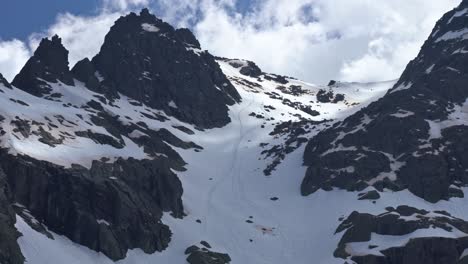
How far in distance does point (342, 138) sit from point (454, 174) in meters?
26.9

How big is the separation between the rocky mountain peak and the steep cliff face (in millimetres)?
65547

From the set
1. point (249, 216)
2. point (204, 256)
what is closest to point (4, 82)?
point (249, 216)

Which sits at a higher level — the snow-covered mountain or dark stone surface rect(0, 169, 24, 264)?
the snow-covered mountain

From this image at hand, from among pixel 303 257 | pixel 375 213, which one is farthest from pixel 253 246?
pixel 375 213

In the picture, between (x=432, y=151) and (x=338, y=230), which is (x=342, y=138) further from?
(x=338, y=230)

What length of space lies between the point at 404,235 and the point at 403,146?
35.1m

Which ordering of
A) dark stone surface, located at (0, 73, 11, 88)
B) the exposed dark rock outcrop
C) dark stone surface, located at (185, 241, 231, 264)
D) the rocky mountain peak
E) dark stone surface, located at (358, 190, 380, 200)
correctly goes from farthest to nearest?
the rocky mountain peak < dark stone surface, located at (0, 73, 11, 88) < dark stone surface, located at (358, 190, 380, 200) < the exposed dark rock outcrop < dark stone surface, located at (185, 241, 231, 264)

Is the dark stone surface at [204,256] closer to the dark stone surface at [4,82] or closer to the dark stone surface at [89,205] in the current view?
the dark stone surface at [89,205]

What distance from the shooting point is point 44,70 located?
187 meters

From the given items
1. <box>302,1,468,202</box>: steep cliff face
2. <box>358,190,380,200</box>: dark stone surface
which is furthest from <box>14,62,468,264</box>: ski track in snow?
<box>302,1,468,202</box>: steep cliff face

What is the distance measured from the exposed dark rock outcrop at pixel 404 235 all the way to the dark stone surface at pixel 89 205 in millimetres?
29923

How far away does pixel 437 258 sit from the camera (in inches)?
4397

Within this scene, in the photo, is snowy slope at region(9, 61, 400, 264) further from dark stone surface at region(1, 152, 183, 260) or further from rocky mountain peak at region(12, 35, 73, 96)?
rocky mountain peak at region(12, 35, 73, 96)

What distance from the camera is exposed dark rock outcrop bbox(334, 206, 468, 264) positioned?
368 feet
